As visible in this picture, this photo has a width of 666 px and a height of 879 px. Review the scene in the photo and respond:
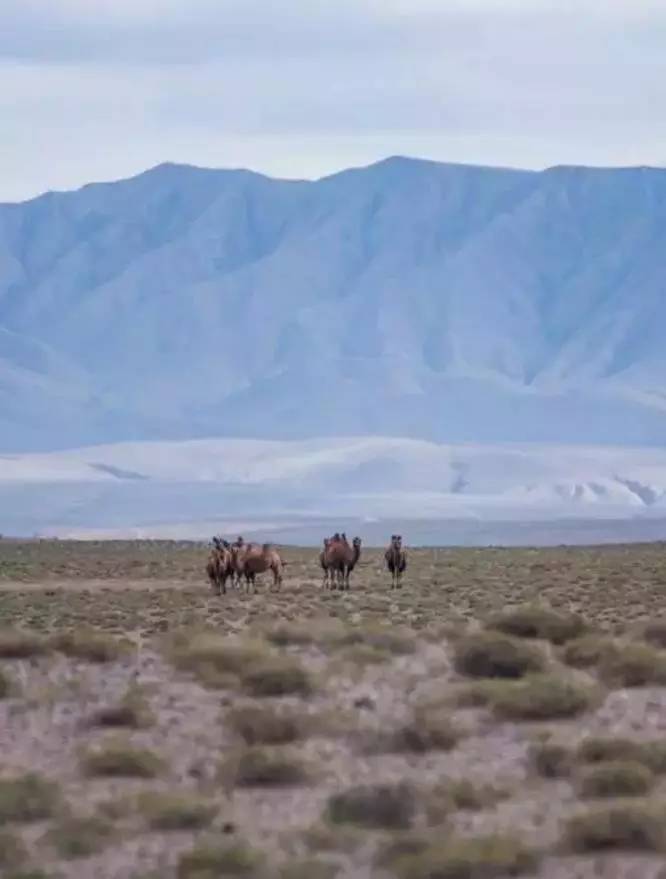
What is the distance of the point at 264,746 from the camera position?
19.8m

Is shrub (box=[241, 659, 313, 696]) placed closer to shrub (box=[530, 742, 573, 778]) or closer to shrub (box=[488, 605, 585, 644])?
shrub (box=[530, 742, 573, 778])

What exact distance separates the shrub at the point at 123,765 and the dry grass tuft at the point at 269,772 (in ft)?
1.81

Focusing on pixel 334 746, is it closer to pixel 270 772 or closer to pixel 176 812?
pixel 270 772

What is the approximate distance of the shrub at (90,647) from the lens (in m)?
28.6

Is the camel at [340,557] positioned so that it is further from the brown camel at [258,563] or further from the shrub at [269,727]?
the shrub at [269,727]

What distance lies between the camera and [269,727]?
66.2 feet

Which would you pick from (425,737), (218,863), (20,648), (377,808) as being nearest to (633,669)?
(425,737)

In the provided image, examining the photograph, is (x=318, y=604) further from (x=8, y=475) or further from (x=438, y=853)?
(x=8, y=475)

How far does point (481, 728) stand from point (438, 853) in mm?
6364

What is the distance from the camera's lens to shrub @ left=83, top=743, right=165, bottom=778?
18469mm

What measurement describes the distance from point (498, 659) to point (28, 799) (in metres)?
9.00

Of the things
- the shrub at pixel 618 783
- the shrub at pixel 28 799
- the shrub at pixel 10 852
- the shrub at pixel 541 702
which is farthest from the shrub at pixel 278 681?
the shrub at pixel 10 852

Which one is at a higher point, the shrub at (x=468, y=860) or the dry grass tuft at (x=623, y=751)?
the dry grass tuft at (x=623, y=751)

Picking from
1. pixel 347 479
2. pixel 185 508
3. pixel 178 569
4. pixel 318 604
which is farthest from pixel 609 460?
pixel 318 604
